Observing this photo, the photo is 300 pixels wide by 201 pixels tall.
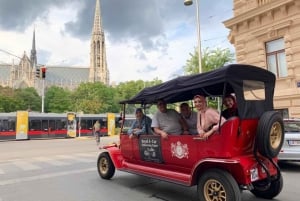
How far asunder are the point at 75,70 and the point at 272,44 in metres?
130

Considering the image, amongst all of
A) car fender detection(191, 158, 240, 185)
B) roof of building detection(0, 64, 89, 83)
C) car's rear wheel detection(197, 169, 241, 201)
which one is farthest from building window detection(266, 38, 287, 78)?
roof of building detection(0, 64, 89, 83)

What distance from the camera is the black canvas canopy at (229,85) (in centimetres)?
538

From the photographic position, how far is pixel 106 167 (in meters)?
8.48

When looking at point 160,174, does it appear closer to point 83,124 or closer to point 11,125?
point 11,125

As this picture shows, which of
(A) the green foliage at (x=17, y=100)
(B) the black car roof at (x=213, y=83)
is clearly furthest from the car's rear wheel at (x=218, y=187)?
(A) the green foliage at (x=17, y=100)

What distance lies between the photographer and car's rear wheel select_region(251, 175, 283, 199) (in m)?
5.90

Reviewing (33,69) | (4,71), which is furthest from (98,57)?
(4,71)

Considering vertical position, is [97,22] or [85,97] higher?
[97,22]

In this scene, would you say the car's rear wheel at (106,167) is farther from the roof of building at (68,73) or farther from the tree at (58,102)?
the roof of building at (68,73)

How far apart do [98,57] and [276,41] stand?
109 m

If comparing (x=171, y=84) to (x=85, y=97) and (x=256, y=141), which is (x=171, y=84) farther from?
(x=85, y=97)

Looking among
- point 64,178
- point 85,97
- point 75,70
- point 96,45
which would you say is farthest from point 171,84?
point 75,70

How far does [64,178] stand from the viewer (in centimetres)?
889

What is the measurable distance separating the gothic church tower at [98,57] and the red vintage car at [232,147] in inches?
4520
